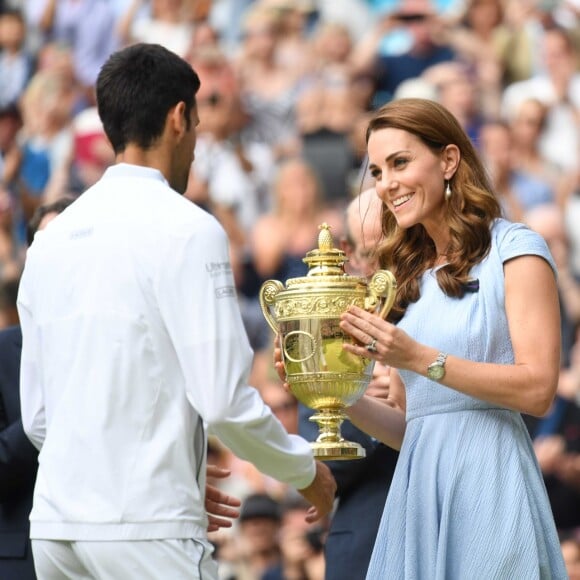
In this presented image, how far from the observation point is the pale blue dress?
12.4 feet

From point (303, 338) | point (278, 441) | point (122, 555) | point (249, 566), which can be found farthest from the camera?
point (249, 566)

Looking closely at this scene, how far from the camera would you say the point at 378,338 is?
373 centimetres

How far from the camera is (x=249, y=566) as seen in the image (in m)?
8.41

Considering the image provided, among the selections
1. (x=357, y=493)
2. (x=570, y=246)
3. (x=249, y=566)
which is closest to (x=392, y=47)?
(x=570, y=246)

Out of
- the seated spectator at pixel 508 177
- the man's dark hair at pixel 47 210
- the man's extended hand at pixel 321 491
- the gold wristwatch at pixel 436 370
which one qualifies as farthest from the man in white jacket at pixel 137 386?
the seated spectator at pixel 508 177

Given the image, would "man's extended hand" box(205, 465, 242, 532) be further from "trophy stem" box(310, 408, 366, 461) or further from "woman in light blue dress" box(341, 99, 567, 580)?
"woman in light blue dress" box(341, 99, 567, 580)

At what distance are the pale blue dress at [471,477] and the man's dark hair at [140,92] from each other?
3.03 feet

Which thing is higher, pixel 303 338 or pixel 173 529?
pixel 303 338

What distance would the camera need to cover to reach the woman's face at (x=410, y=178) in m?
4.04

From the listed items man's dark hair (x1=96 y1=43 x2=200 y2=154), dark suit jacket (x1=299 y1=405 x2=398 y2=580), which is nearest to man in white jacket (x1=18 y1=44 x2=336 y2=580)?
man's dark hair (x1=96 y1=43 x2=200 y2=154)

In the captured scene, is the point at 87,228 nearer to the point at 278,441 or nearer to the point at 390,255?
the point at 278,441

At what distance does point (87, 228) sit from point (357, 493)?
1571mm

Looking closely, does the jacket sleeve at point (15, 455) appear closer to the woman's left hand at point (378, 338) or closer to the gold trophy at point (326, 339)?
the gold trophy at point (326, 339)

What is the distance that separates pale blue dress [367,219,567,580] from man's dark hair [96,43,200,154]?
0.92m
